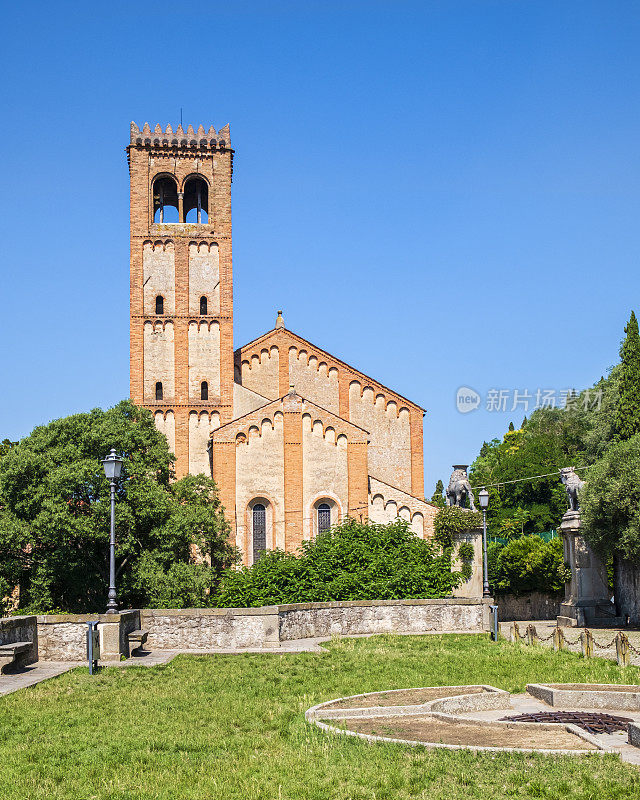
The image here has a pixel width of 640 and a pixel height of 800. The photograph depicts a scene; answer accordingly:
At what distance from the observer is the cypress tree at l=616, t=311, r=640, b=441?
41.5 meters

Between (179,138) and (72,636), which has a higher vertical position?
(179,138)

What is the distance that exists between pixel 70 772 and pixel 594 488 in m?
27.5

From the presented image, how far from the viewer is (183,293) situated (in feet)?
155

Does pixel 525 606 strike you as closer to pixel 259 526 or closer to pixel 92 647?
pixel 259 526

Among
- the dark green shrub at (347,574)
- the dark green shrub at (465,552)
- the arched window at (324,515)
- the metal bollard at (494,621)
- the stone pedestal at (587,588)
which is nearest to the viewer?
the metal bollard at (494,621)

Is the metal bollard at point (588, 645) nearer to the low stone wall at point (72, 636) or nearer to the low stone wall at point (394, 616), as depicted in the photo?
the low stone wall at point (394, 616)

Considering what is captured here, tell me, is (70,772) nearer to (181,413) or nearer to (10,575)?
(10,575)

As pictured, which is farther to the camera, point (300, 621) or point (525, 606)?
point (525, 606)

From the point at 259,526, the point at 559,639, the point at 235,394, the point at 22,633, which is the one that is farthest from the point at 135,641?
the point at 235,394

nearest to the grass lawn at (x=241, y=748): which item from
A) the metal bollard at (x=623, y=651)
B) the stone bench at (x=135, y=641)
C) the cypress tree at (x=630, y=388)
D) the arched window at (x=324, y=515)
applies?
the metal bollard at (x=623, y=651)

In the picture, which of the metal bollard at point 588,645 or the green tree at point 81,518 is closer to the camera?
the metal bollard at point 588,645

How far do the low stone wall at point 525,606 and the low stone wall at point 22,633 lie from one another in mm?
38035

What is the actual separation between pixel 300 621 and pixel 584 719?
1488cm

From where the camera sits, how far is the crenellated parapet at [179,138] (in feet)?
158
